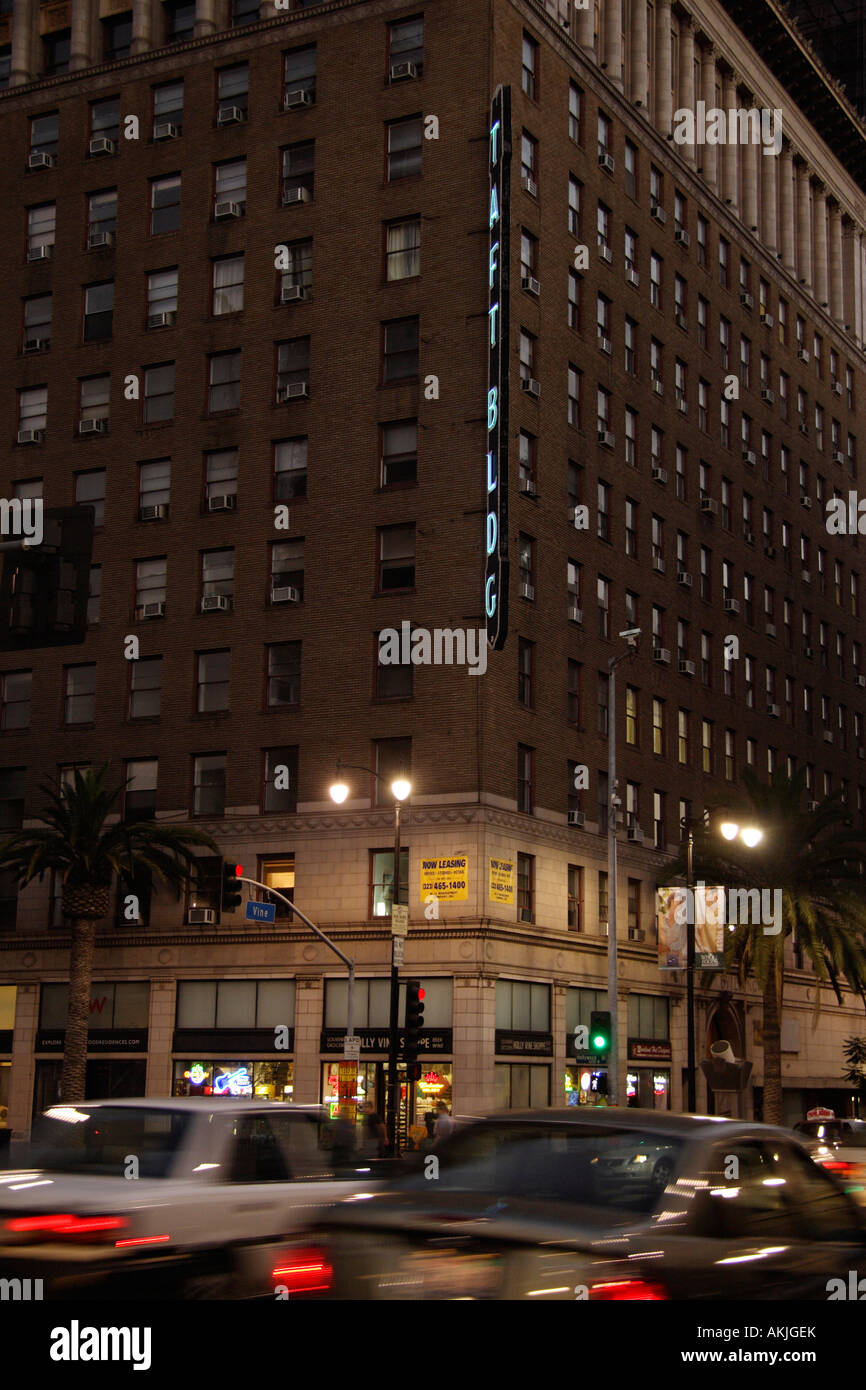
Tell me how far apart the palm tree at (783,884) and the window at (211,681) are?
15452 mm

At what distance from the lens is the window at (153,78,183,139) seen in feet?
176

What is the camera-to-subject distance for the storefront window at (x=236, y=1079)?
45531 millimetres

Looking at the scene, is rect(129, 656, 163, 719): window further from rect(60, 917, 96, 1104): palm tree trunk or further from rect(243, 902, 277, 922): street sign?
rect(243, 902, 277, 922): street sign

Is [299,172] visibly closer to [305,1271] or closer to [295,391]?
[295,391]

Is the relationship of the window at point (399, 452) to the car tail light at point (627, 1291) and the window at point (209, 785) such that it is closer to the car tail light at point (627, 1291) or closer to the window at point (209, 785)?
the window at point (209, 785)

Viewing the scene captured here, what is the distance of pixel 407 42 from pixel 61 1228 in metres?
46.5

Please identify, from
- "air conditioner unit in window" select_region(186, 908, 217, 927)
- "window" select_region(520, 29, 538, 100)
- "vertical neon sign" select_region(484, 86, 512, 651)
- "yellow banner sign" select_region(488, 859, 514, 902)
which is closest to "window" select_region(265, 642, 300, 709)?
"air conditioner unit in window" select_region(186, 908, 217, 927)

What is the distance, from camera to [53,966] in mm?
49125

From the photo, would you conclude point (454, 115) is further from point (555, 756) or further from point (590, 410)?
point (555, 756)

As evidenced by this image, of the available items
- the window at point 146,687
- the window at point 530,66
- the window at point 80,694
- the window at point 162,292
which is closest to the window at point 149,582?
the window at point 146,687

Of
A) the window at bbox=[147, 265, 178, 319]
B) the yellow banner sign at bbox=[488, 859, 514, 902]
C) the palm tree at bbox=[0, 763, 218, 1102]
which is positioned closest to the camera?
the yellow banner sign at bbox=[488, 859, 514, 902]

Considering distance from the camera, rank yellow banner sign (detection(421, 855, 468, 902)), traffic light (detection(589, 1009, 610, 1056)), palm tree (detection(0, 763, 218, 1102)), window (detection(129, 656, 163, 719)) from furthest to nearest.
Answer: window (detection(129, 656, 163, 719))
palm tree (detection(0, 763, 218, 1102))
yellow banner sign (detection(421, 855, 468, 902))
traffic light (detection(589, 1009, 610, 1056))

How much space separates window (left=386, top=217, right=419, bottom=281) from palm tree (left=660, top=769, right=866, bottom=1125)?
19801 mm

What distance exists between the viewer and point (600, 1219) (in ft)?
28.3
